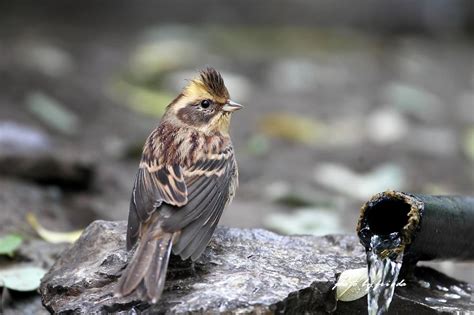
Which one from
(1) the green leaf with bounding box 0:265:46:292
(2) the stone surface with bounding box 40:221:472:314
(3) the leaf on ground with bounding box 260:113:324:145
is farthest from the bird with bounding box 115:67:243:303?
(3) the leaf on ground with bounding box 260:113:324:145

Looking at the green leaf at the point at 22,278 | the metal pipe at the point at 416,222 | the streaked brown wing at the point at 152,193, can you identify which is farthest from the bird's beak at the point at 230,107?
the green leaf at the point at 22,278

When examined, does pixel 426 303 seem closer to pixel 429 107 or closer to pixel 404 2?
pixel 429 107

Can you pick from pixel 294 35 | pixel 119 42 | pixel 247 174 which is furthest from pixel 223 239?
pixel 294 35

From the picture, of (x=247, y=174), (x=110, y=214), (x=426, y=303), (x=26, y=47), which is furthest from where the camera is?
(x=26, y=47)

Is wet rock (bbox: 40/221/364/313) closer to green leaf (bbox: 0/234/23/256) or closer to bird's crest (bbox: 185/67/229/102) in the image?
green leaf (bbox: 0/234/23/256)

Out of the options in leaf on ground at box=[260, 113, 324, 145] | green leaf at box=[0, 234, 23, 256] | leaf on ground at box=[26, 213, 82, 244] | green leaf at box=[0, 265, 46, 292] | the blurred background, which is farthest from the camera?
leaf on ground at box=[260, 113, 324, 145]

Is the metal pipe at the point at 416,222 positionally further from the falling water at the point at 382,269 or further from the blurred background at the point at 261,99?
the blurred background at the point at 261,99
